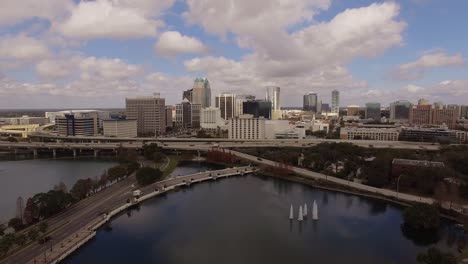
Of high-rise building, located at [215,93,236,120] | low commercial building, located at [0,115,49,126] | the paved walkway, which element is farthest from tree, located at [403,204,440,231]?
low commercial building, located at [0,115,49,126]

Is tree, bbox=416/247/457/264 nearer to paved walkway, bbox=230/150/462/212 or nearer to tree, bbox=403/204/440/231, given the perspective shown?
tree, bbox=403/204/440/231

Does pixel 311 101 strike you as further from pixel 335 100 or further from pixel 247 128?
pixel 247 128

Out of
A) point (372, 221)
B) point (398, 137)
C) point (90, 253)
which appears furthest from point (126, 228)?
point (398, 137)

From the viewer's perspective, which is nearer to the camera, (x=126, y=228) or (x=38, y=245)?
(x=38, y=245)

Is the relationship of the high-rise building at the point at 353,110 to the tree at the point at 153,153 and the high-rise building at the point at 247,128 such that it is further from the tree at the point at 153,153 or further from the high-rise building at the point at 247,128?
the tree at the point at 153,153

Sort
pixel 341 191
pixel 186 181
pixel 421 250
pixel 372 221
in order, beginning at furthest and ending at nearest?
1. pixel 186 181
2. pixel 341 191
3. pixel 372 221
4. pixel 421 250

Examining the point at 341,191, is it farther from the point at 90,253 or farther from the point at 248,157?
the point at 90,253

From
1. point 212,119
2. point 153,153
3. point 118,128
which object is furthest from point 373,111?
point 153,153
